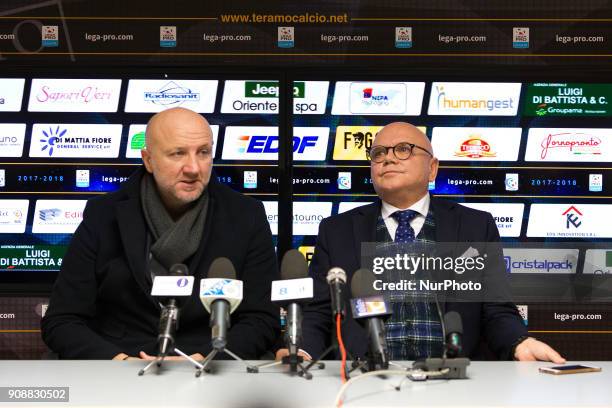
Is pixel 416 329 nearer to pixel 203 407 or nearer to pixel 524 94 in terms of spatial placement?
pixel 203 407

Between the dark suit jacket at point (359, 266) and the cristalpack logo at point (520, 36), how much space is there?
144cm

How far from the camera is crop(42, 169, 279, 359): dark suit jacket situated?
3.05 meters

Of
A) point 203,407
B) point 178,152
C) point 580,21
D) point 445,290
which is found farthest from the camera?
point 580,21

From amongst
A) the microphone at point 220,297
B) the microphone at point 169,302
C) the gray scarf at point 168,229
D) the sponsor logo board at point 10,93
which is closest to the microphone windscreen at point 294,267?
the microphone at point 220,297

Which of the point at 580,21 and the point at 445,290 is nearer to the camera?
the point at 445,290

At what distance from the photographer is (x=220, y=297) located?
2195mm

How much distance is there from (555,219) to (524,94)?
0.73 m

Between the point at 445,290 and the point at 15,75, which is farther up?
the point at 15,75

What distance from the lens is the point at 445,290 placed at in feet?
11.2

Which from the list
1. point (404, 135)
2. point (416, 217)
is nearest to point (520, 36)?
point (404, 135)

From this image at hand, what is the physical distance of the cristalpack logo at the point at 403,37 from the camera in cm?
448

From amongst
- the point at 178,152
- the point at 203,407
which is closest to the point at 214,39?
the point at 178,152

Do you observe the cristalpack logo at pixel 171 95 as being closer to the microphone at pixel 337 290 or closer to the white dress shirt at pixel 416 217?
the white dress shirt at pixel 416 217

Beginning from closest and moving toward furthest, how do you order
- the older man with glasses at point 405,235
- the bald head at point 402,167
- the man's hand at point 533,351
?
the man's hand at point 533,351 → the older man with glasses at point 405,235 → the bald head at point 402,167
